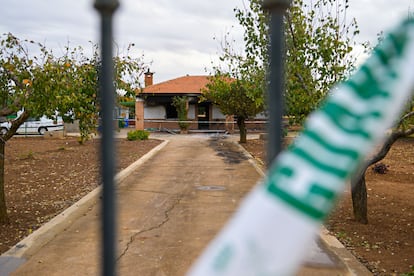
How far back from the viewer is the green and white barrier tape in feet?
2.24

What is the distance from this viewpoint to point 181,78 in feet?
123

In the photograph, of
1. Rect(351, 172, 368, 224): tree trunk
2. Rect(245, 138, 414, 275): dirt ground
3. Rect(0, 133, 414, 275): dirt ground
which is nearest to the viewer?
Rect(245, 138, 414, 275): dirt ground

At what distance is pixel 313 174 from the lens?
702 mm

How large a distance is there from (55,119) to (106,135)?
6.39 metres

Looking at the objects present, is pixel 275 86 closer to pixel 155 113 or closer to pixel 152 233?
pixel 152 233

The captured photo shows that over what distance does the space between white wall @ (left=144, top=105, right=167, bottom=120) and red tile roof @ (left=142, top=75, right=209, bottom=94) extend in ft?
3.92

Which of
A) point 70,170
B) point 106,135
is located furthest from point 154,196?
point 106,135

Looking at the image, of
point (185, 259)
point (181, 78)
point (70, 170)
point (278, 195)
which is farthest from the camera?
point (181, 78)

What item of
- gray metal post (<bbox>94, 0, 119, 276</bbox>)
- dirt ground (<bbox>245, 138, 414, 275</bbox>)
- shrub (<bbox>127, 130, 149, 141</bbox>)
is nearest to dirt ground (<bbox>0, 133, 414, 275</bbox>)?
dirt ground (<bbox>245, 138, 414, 275</bbox>)

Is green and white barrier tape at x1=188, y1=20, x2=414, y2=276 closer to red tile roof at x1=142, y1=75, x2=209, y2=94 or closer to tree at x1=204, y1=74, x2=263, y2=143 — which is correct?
tree at x1=204, y1=74, x2=263, y2=143

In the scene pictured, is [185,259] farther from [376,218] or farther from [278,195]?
[278,195]

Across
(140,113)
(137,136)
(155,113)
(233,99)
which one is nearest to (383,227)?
(233,99)

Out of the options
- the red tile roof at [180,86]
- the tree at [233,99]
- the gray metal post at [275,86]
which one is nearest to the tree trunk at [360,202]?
the gray metal post at [275,86]

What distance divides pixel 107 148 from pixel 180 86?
33.7 m
